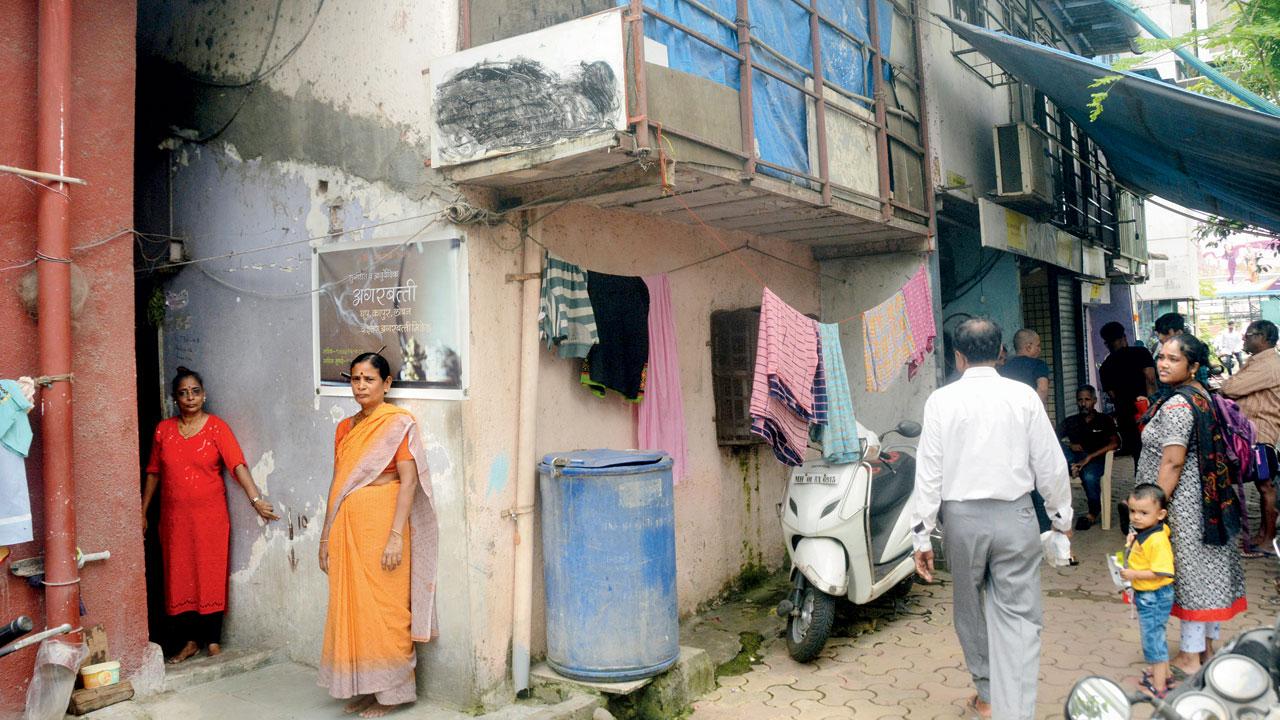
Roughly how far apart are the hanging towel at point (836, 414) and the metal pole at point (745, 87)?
1418 millimetres

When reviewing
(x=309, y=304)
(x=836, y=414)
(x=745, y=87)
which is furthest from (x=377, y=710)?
(x=745, y=87)

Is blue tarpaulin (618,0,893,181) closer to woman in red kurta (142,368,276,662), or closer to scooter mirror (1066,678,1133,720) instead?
scooter mirror (1066,678,1133,720)

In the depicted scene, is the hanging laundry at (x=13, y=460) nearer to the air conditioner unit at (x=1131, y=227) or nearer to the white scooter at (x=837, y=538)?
the white scooter at (x=837, y=538)

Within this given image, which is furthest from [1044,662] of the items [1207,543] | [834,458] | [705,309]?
[705,309]

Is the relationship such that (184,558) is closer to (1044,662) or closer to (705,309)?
(705,309)

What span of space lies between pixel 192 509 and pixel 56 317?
1607 millimetres

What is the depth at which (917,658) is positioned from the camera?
5445 mm

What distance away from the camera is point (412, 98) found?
4.72 meters

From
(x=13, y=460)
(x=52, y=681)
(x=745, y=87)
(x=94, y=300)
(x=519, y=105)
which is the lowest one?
(x=52, y=681)

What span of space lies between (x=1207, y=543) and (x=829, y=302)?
13.5ft

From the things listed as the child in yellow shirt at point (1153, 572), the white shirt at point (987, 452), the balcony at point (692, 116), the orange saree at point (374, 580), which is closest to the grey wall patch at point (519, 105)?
the balcony at point (692, 116)

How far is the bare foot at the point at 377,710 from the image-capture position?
4.49 m

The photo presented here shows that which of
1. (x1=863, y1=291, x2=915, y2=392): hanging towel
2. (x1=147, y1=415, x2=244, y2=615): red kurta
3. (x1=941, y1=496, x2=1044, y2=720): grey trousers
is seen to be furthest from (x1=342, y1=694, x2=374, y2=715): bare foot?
(x1=863, y1=291, x2=915, y2=392): hanging towel

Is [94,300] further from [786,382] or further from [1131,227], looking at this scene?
[1131,227]
